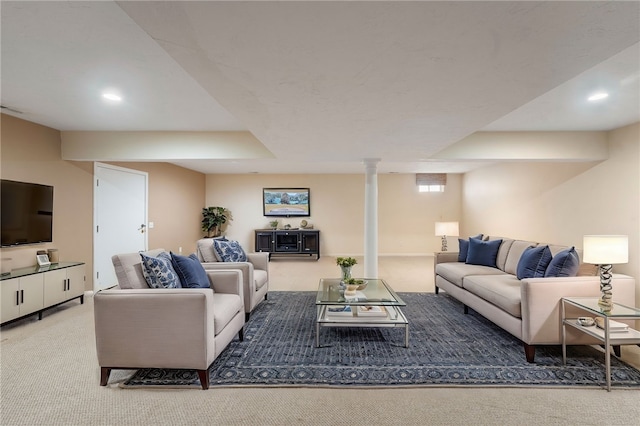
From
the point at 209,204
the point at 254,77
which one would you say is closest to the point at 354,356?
the point at 254,77

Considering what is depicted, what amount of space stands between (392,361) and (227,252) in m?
2.39

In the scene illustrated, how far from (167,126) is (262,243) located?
4751 millimetres

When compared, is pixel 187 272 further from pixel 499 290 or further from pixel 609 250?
pixel 609 250

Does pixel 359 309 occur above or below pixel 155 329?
below

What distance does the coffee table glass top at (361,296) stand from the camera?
3023 millimetres

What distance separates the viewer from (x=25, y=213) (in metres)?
3.72

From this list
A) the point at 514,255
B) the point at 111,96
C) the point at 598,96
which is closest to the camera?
the point at 598,96

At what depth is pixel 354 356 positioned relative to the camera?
2.72m

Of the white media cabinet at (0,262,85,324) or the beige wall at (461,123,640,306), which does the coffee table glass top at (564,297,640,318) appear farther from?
the white media cabinet at (0,262,85,324)

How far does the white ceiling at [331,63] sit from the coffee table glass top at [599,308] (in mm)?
1669

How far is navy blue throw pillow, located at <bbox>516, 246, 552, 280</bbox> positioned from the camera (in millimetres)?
3207

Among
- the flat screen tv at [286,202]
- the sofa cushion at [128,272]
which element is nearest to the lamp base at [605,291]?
the sofa cushion at [128,272]

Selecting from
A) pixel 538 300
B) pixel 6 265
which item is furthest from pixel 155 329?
pixel 538 300

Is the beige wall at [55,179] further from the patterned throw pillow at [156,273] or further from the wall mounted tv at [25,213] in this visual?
the patterned throw pillow at [156,273]
